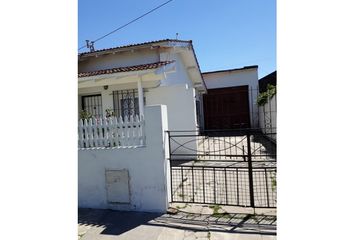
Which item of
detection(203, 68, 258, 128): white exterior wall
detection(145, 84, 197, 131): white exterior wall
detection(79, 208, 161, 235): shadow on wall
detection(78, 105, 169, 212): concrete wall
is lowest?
detection(79, 208, 161, 235): shadow on wall

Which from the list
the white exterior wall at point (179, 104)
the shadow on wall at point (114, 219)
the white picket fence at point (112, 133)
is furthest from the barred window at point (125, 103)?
the shadow on wall at point (114, 219)

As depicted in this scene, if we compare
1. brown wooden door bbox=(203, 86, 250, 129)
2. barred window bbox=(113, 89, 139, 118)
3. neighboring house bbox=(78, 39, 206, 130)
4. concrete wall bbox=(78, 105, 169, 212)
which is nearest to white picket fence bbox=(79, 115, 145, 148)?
concrete wall bbox=(78, 105, 169, 212)

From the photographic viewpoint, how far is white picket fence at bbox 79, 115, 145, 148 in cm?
493

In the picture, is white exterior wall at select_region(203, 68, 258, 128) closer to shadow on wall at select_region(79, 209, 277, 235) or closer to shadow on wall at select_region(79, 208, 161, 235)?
shadow on wall at select_region(79, 209, 277, 235)

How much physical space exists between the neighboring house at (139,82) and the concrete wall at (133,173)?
3455 mm

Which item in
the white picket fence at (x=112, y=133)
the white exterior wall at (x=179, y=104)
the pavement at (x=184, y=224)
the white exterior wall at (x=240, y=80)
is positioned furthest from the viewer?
the white exterior wall at (x=240, y=80)

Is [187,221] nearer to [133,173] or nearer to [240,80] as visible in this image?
[133,173]

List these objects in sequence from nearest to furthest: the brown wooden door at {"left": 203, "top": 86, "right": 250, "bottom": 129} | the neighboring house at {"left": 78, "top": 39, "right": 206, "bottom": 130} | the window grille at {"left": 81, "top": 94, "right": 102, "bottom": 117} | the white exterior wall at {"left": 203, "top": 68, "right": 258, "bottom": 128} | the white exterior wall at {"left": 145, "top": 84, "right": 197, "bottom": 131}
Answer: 1. the neighboring house at {"left": 78, "top": 39, "right": 206, "bottom": 130}
2. the white exterior wall at {"left": 145, "top": 84, "right": 197, "bottom": 131}
3. the window grille at {"left": 81, "top": 94, "right": 102, "bottom": 117}
4. the brown wooden door at {"left": 203, "top": 86, "right": 250, "bottom": 129}
5. the white exterior wall at {"left": 203, "top": 68, "right": 258, "bottom": 128}

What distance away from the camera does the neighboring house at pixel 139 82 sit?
28.5 ft

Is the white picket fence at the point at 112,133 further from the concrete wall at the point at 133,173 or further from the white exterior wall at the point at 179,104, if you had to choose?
the white exterior wall at the point at 179,104

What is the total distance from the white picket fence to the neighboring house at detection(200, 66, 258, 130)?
1162cm
